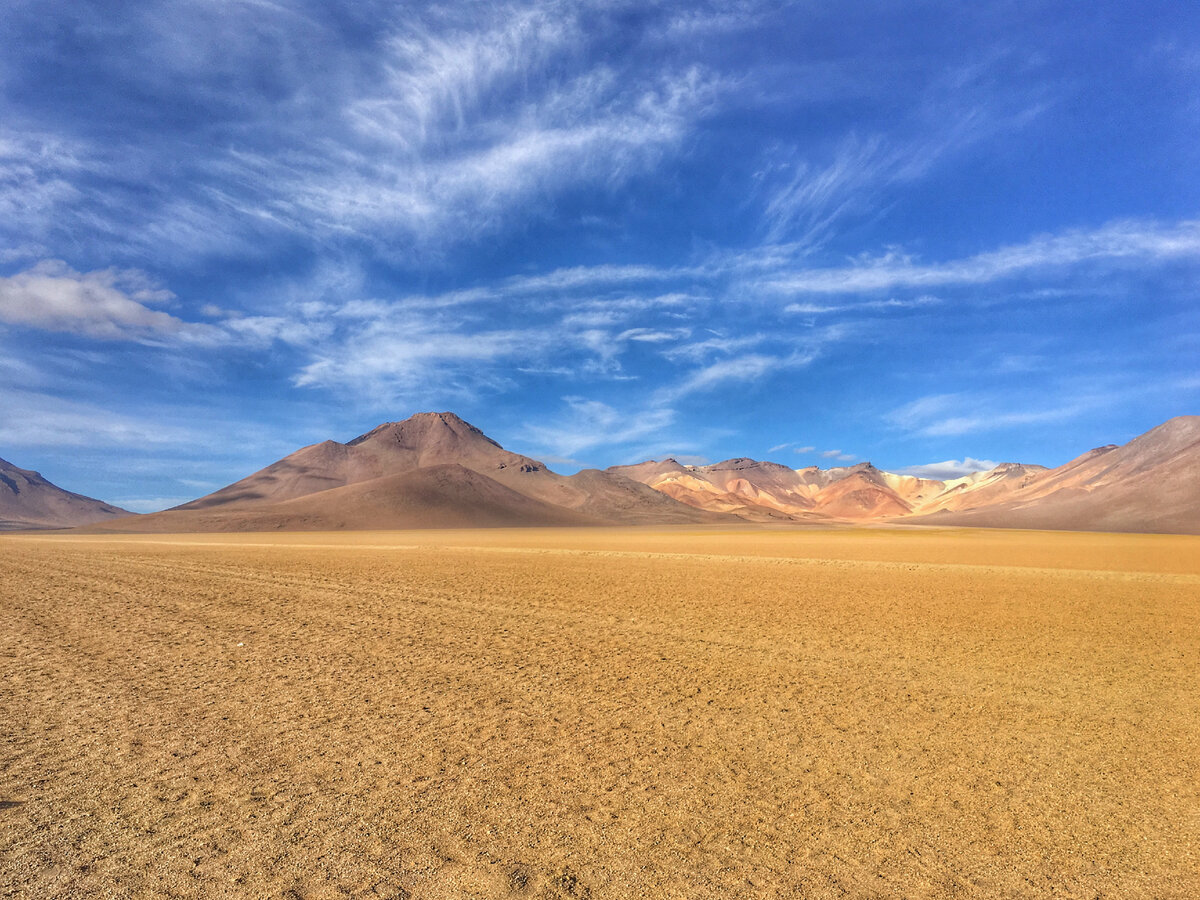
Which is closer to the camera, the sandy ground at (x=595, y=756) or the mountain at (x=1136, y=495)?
the sandy ground at (x=595, y=756)

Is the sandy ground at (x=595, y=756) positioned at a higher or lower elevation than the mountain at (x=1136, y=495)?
lower

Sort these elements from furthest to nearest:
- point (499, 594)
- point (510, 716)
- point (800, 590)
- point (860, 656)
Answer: point (800, 590)
point (499, 594)
point (860, 656)
point (510, 716)

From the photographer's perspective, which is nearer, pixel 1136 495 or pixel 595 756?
pixel 595 756

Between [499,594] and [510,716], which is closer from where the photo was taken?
[510,716]

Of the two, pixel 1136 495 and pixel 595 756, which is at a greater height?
pixel 1136 495

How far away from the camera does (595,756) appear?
20.9 ft

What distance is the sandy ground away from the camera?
4387 mm

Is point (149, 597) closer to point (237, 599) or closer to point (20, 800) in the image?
point (237, 599)

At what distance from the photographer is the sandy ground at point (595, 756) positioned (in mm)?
4387

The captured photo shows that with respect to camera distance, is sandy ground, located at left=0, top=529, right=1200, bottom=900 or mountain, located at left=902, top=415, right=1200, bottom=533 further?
mountain, located at left=902, top=415, right=1200, bottom=533

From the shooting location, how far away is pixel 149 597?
58.0 ft

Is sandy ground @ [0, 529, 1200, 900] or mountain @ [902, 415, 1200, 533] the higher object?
mountain @ [902, 415, 1200, 533]

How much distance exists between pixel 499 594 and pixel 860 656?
10276 mm

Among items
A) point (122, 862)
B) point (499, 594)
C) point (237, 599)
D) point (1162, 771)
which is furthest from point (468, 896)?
point (237, 599)
